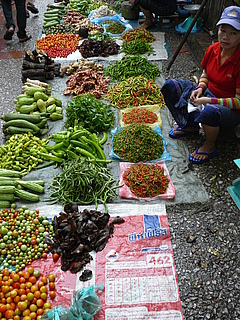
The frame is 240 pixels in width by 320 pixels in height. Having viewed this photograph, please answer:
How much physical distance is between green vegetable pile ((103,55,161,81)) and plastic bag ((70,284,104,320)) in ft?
11.7

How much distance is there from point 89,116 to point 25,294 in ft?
7.39

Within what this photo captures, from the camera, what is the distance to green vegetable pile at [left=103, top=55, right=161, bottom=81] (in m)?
4.98

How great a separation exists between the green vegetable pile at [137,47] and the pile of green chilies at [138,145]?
9.01 ft

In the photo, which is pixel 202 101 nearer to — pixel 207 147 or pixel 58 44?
pixel 207 147

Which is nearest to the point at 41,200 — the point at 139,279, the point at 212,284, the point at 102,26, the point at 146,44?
the point at 139,279

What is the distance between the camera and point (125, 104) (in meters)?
4.37

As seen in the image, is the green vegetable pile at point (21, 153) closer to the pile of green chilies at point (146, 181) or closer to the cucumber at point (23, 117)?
the cucumber at point (23, 117)

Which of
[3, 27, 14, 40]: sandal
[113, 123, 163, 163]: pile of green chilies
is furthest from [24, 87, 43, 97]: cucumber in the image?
→ [3, 27, 14, 40]: sandal

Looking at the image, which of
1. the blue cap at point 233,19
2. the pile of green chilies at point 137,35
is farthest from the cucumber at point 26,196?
the pile of green chilies at point 137,35

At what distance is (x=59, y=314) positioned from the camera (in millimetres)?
1996

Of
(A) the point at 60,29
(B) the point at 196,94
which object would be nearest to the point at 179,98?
(B) the point at 196,94

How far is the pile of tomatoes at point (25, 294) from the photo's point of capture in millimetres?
2127

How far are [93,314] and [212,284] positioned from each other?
899 millimetres

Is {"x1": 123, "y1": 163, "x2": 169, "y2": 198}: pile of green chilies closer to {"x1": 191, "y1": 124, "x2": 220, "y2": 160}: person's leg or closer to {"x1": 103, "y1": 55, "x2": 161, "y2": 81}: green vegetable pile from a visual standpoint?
{"x1": 191, "y1": 124, "x2": 220, "y2": 160}: person's leg
